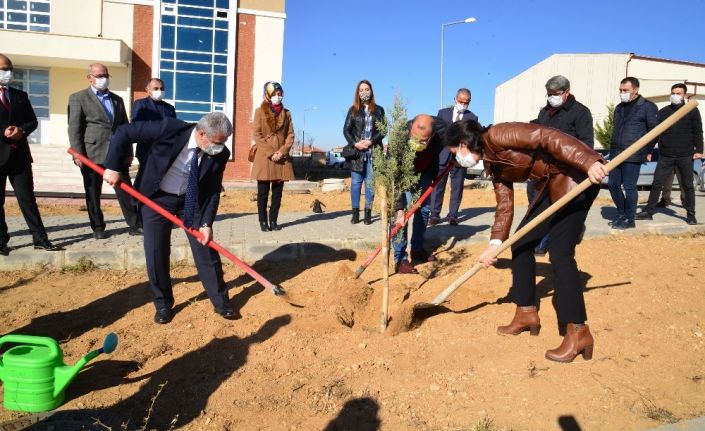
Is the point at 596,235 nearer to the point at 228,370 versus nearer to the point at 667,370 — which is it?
the point at 667,370

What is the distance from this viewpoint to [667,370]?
332cm

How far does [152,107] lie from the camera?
6.19 metres

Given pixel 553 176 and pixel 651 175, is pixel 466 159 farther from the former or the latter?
pixel 651 175

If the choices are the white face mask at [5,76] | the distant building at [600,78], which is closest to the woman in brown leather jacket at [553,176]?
the white face mask at [5,76]

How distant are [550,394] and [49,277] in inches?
185

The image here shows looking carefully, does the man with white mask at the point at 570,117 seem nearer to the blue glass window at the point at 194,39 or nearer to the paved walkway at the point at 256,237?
the paved walkway at the point at 256,237

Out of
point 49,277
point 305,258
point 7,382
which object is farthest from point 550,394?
point 49,277

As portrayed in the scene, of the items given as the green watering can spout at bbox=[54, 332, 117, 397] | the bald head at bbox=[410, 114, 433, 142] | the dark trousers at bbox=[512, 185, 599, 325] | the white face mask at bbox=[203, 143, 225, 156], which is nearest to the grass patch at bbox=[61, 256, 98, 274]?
the white face mask at bbox=[203, 143, 225, 156]

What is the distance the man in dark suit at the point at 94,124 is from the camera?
19.8 feet

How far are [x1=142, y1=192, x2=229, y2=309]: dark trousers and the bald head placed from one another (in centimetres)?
193

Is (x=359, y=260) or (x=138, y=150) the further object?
(x=359, y=260)

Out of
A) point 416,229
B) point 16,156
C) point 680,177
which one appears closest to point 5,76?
point 16,156

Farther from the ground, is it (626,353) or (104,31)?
(104,31)

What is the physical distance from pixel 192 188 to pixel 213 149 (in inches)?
14.0
